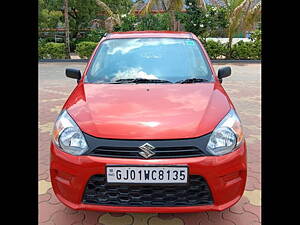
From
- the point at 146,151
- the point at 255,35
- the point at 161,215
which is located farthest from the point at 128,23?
the point at 146,151

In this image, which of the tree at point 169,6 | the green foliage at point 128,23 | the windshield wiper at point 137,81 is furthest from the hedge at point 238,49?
the windshield wiper at point 137,81

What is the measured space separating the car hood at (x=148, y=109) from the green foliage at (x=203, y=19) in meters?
14.9

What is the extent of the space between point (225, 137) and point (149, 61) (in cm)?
140

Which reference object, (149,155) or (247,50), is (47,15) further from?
(149,155)

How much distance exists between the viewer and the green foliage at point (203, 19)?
16.8 metres

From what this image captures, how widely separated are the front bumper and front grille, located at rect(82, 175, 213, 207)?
31mm

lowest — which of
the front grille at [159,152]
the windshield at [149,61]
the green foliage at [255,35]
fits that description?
the front grille at [159,152]

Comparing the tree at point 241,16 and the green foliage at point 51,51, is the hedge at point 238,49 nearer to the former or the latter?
the tree at point 241,16

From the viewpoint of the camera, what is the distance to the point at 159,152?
212cm

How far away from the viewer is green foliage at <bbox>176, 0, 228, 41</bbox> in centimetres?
1678

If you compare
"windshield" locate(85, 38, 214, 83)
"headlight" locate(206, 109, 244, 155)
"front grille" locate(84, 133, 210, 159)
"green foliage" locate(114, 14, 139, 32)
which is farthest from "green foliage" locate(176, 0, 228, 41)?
"front grille" locate(84, 133, 210, 159)

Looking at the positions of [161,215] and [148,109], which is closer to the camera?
[148,109]

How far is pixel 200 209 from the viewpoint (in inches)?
84.0
